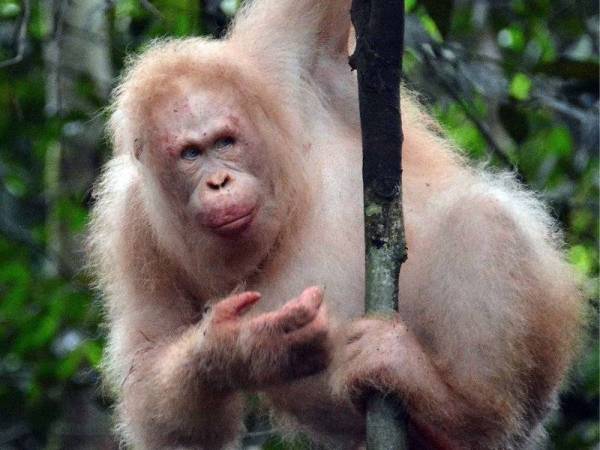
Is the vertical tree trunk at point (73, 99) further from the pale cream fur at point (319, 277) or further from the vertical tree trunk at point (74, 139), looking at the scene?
the pale cream fur at point (319, 277)

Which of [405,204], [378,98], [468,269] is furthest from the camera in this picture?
[405,204]

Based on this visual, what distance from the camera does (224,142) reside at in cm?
429

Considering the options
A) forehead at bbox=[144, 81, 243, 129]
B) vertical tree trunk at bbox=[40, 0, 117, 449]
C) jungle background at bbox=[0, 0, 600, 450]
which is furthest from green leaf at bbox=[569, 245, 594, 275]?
forehead at bbox=[144, 81, 243, 129]

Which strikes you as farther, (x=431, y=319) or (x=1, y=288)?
(x=1, y=288)

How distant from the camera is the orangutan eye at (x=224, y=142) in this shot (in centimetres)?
427

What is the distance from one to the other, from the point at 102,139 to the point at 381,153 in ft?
12.2

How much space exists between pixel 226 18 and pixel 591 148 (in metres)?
2.02

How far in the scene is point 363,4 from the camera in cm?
355

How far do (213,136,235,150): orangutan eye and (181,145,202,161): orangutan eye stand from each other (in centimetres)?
6

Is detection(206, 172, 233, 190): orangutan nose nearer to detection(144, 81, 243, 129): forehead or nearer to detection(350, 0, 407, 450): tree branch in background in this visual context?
detection(144, 81, 243, 129): forehead

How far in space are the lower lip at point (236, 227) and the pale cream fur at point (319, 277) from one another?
19 cm

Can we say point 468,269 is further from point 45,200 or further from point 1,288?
point 45,200

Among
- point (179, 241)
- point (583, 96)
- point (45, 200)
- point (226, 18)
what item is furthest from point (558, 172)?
point (179, 241)

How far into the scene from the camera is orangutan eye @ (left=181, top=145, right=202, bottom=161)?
14.0 ft
